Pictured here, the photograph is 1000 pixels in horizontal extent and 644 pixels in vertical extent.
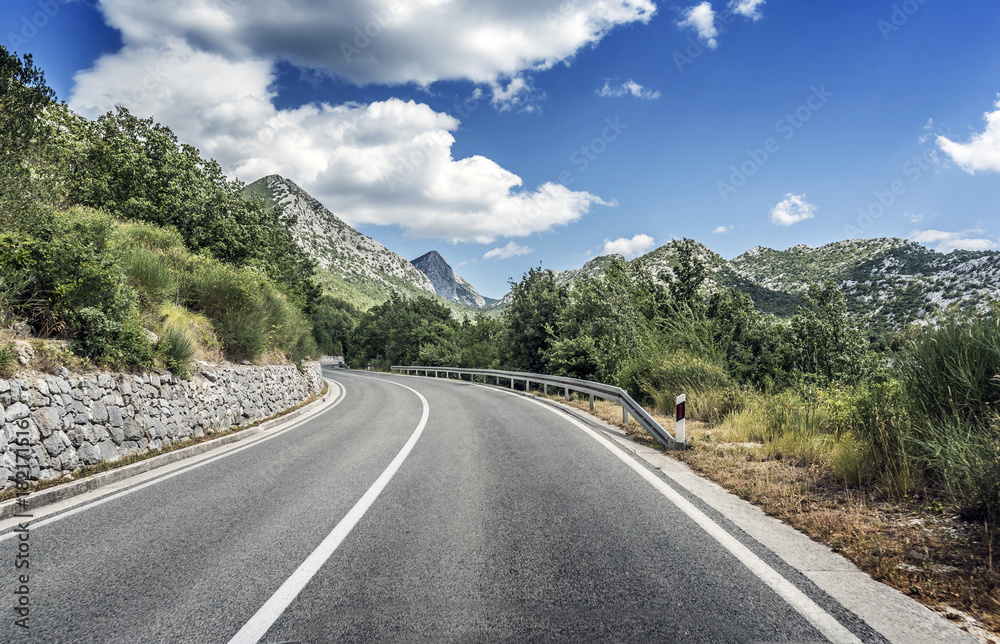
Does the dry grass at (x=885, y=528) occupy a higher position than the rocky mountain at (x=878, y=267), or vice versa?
the rocky mountain at (x=878, y=267)

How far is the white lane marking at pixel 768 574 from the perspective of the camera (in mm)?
2467

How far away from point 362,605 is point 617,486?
11.0 ft

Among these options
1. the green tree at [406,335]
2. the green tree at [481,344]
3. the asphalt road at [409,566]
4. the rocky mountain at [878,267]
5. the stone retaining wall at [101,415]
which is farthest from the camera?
the green tree at [406,335]

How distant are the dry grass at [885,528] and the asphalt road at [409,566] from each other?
23.3 inches

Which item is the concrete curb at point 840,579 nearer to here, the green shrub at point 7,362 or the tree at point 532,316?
the green shrub at point 7,362

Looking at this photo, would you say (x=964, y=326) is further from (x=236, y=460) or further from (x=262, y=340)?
(x=262, y=340)

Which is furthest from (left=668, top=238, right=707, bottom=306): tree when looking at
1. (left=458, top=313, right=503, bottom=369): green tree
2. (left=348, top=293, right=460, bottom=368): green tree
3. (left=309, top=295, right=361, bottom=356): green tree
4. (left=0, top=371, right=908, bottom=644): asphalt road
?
(left=309, top=295, right=361, bottom=356): green tree

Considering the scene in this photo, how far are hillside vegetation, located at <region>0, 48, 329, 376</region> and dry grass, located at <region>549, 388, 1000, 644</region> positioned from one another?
8.95m

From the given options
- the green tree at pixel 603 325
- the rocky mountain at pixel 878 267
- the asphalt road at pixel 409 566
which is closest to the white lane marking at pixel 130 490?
the asphalt road at pixel 409 566

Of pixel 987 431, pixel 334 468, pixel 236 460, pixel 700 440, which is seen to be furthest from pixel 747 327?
pixel 236 460

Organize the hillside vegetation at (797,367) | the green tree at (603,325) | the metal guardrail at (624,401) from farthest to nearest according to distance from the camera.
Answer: the green tree at (603,325) → the metal guardrail at (624,401) → the hillside vegetation at (797,367)

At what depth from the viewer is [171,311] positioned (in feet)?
34.7

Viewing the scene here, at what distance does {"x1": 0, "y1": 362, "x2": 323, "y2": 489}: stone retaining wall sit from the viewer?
5.57m

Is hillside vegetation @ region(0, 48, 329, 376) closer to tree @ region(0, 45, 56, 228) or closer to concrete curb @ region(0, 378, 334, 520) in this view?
tree @ region(0, 45, 56, 228)
